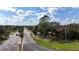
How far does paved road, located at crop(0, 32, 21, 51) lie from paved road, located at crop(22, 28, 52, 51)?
70 mm

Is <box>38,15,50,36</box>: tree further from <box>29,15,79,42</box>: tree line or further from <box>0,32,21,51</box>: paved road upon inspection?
<box>0,32,21,51</box>: paved road

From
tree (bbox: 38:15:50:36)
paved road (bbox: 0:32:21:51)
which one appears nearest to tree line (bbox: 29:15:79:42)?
tree (bbox: 38:15:50:36)

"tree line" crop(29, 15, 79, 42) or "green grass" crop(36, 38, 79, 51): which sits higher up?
"tree line" crop(29, 15, 79, 42)

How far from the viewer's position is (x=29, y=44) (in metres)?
1.96

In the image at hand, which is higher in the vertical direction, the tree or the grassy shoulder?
the tree

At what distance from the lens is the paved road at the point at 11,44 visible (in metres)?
1.93

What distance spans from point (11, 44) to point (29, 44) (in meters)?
0.18

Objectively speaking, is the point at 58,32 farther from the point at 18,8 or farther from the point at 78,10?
the point at 18,8

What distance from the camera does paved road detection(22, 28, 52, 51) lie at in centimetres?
194

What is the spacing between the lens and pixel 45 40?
1985 mm

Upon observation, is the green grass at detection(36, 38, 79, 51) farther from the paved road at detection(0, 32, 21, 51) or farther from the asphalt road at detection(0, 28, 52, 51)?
the paved road at detection(0, 32, 21, 51)

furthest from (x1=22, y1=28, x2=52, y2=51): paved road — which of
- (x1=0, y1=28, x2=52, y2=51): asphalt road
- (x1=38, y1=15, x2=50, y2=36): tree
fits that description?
(x1=38, y1=15, x2=50, y2=36): tree
